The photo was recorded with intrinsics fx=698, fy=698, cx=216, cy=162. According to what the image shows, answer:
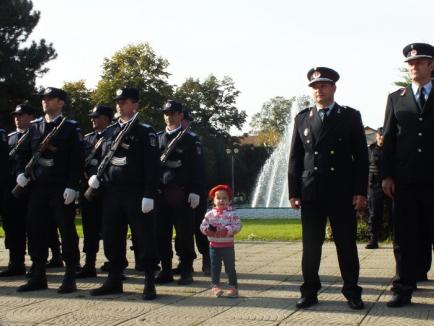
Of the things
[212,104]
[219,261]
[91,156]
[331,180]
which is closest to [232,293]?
[219,261]

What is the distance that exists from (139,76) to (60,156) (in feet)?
175

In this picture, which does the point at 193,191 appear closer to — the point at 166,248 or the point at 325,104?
the point at 166,248

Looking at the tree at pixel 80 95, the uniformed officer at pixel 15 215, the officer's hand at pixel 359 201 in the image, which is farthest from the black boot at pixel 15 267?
the tree at pixel 80 95

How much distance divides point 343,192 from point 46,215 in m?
3.60

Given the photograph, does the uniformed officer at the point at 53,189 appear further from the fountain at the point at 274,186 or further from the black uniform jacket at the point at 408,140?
the fountain at the point at 274,186

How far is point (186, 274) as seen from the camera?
877 cm

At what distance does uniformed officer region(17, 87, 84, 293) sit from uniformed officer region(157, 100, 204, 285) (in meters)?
1.16

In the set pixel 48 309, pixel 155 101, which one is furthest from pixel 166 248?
pixel 155 101

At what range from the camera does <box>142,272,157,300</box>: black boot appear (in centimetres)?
757

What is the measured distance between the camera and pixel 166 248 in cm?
895

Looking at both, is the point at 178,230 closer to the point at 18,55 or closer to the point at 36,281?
the point at 36,281

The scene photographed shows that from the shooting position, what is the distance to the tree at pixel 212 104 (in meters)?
76.8

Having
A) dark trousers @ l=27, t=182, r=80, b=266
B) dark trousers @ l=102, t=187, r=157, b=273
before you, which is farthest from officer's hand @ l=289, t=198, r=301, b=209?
dark trousers @ l=27, t=182, r=80, b=266

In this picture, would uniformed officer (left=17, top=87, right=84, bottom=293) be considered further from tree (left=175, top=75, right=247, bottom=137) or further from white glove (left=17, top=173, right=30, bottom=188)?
tree (left=175, top=75, right=247, bottom=137)
